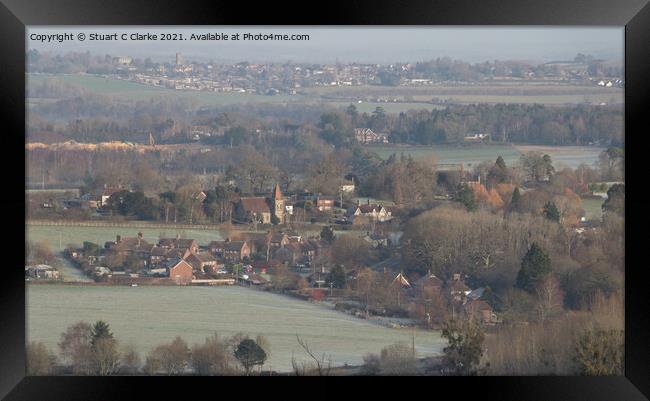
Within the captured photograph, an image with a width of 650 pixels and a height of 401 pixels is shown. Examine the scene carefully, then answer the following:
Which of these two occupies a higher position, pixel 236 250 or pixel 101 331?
pixel 236 250

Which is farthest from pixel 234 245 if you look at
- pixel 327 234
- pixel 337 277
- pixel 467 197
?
pixel 467 197

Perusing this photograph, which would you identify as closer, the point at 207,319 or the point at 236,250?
the point at 207,319

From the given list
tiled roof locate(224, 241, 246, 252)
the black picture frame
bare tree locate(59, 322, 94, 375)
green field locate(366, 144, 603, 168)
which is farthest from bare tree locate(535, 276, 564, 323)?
bare tree locate(59, 322, 94, 375)

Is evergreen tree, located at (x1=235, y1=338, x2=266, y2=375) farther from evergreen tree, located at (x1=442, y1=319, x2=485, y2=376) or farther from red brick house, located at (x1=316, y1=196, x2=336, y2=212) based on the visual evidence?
evergreen tree, located at (x1=442, y1=319, x2=485, y2=376)

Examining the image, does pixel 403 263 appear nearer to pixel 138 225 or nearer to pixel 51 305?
pixel 138 225

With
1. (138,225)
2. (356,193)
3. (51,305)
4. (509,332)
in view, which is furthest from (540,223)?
(51,305)

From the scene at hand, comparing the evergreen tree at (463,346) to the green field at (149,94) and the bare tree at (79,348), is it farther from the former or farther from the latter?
the bare tree at (79,348)

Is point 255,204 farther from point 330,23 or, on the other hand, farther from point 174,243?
point 330,23

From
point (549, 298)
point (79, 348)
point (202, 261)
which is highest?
point (202, 261)
